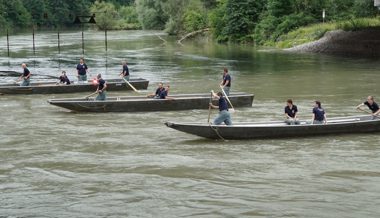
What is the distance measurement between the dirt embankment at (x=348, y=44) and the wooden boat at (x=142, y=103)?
31314 millimetres

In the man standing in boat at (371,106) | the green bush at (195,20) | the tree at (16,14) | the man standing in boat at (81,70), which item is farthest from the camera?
the tree at (16,14)

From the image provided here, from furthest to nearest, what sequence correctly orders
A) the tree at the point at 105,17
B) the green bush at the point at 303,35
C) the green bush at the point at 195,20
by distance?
the tree at the point at 105,17
the green bush at the point at 195,20
the green bush at the point at 303,35

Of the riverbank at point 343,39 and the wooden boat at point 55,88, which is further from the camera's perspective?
the riverbank at point 343,39

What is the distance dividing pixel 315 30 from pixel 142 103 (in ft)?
130

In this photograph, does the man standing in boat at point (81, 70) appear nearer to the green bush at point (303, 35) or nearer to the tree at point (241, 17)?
the green bush at point (303, 35)

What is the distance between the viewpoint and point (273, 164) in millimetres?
16234

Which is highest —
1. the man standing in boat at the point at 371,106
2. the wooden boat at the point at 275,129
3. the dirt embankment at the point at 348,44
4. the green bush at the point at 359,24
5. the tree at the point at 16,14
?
the tree at the point at 16,14

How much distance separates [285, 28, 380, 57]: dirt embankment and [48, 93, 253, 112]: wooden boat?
31.3 m

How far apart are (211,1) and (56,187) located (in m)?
80.0

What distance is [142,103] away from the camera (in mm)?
24469

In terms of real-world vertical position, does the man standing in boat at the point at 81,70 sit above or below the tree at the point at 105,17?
below


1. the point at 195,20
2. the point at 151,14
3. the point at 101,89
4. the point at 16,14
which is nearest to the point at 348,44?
the point at 195,20

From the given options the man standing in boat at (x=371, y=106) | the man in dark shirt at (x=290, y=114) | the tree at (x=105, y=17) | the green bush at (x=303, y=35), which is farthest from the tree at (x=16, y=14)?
the man standing in boat at (x=371, y=106)

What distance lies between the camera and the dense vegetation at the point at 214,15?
6631cm
